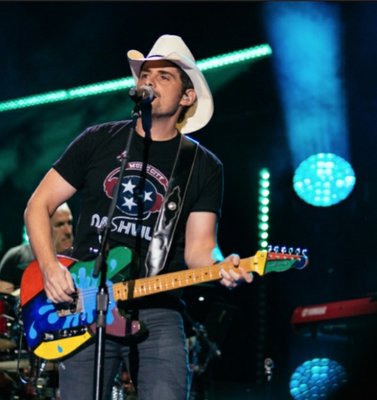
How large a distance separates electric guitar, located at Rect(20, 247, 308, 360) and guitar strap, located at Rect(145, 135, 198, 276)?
4.3 inches

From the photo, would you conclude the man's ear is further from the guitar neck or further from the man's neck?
the guitar neck

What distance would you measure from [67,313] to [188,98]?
1280mm

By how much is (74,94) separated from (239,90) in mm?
1922

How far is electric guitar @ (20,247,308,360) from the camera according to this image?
11.5ft

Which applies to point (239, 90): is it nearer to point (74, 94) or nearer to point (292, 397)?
point (74, 94)

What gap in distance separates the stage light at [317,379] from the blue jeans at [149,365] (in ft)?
12.1

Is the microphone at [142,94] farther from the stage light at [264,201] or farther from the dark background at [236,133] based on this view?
the stage light at [264,201]

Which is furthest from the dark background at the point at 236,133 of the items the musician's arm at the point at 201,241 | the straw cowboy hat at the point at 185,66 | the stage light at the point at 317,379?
the musician's arm at the point at 201,241

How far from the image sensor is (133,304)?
12.0 ft

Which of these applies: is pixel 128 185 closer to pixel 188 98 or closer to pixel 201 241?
pixel 201 241

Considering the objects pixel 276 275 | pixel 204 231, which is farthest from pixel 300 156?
pixel 204 231

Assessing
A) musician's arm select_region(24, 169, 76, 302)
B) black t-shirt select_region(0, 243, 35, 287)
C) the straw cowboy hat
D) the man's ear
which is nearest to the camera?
musician's arm select_region(24, 169, 76, 302)

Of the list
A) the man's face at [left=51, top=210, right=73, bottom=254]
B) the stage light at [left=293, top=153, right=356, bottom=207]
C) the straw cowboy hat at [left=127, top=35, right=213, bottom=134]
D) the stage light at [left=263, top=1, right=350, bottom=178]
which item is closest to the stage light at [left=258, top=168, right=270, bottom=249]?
the stage light at [left=293, top=153, right=356, bottom=207]

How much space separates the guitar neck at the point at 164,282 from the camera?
3520mm
